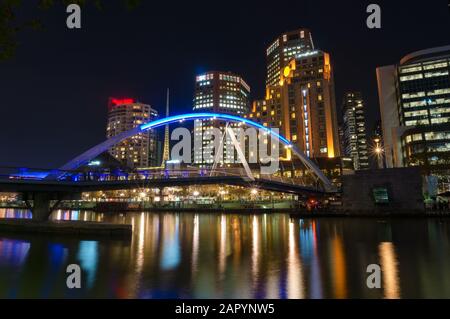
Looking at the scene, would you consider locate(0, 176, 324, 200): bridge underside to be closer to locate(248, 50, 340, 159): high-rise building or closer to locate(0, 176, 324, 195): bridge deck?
locate(0, 176, 324, 195): bridge deck

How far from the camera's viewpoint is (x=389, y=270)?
14.7m

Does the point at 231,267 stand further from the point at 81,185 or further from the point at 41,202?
the point at 41,202

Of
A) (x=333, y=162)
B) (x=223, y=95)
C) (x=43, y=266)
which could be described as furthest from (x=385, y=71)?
(x=43, y=266)

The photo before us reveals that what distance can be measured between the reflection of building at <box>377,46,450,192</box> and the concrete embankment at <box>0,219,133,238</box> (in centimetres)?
9478

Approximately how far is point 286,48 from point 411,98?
81655 mm

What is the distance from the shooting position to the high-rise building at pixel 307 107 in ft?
430

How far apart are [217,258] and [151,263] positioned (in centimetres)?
389

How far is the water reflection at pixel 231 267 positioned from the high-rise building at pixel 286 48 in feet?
523

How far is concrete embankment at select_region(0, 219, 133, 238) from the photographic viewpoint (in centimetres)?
2920

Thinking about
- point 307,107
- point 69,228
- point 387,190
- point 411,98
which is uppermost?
point 307,107

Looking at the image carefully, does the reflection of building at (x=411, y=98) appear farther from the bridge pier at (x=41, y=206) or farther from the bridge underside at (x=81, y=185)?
the bridge pier at (x=41, y=206)

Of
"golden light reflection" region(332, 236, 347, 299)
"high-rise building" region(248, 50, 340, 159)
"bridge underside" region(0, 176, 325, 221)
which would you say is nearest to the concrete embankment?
"bridge underside" region(0, 176, 325, 221)
